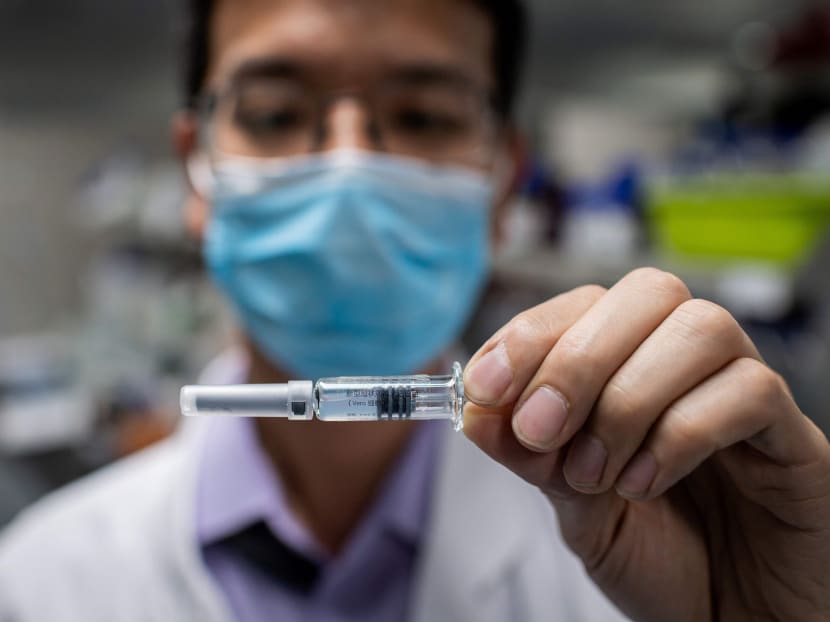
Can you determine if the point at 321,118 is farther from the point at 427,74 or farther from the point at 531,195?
the point at 531,195

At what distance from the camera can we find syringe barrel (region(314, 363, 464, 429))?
0.48m

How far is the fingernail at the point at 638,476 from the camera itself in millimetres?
429

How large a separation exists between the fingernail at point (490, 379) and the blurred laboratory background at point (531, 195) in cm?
66

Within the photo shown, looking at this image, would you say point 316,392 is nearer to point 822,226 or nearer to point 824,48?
point 822,226

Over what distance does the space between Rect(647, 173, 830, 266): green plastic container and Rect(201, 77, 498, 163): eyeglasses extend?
0.45 metres

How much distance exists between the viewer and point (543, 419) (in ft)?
1.39

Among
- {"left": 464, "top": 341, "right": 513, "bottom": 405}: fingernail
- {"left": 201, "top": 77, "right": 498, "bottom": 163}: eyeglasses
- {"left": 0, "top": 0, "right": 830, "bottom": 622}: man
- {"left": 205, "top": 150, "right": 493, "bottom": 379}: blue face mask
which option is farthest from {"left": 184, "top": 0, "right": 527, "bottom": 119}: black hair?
{"left": 464, "top": 341, "right": 513, "bottom": 405}: fingernail

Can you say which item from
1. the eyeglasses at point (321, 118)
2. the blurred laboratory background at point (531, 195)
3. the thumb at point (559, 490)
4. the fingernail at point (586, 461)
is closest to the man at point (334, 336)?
the eyeglasses at point (321, 118)

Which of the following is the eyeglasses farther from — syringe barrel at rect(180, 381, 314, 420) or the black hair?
syringe barrel at rect(180, 381, 314, 420)

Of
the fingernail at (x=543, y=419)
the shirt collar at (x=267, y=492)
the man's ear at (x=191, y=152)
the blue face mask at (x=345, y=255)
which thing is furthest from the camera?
the man's ear at (x=191, y=152)

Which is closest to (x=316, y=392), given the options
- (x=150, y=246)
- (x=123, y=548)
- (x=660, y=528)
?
(x=660, y=528)

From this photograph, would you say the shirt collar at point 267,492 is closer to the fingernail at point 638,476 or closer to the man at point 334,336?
the man at point 334,336

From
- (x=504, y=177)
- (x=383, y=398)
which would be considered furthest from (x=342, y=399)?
(x=504, y=177)

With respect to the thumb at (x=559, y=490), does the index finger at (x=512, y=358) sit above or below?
above
